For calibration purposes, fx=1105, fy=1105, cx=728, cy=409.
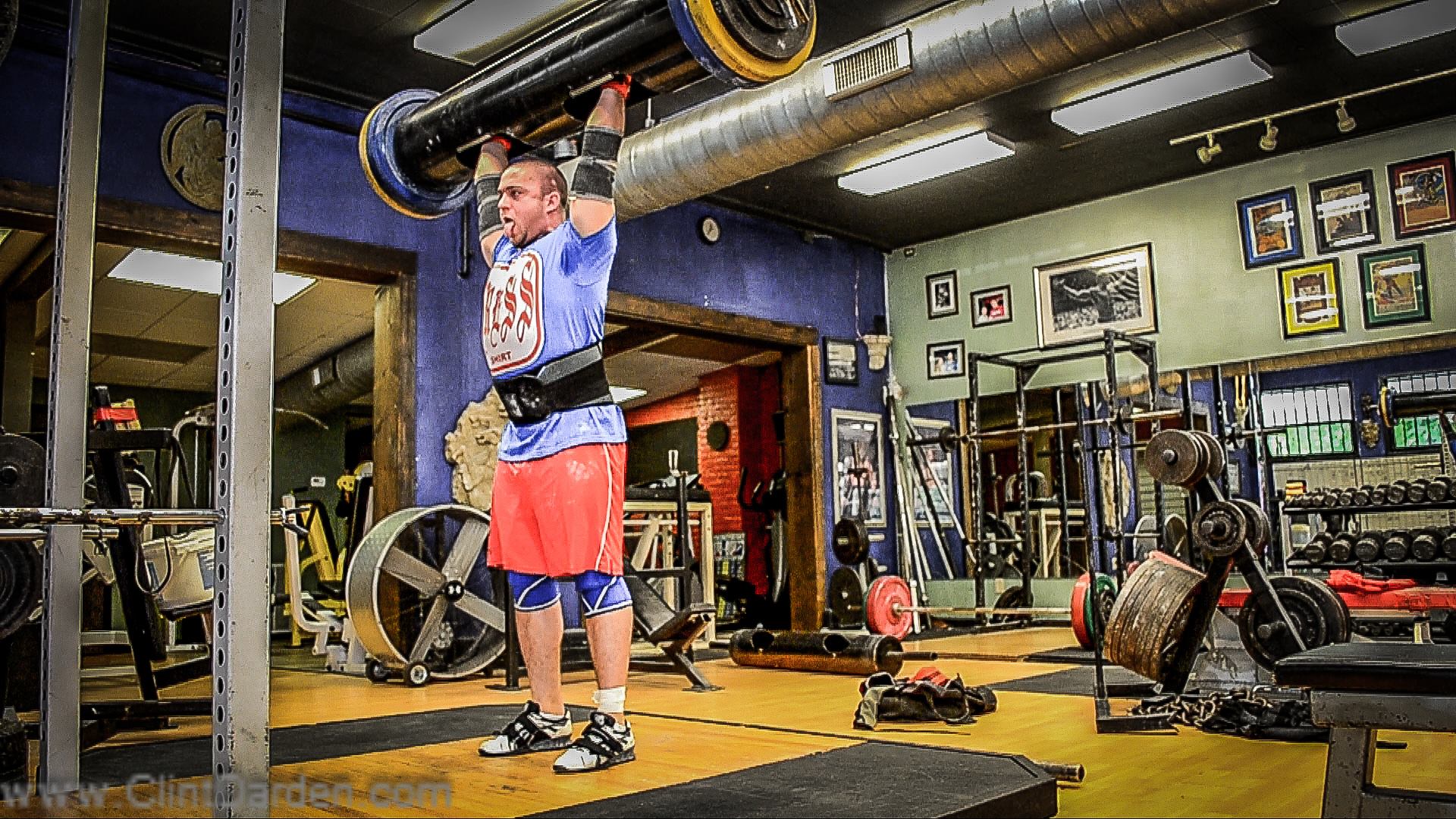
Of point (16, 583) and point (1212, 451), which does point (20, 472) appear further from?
point (1212, 451)

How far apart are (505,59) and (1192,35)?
4.25m

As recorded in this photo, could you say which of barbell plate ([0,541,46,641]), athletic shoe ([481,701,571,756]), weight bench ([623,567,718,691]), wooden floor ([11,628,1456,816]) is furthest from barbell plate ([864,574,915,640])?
barbell plate ([0,541,46,641])

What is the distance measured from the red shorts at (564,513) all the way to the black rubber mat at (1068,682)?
2.33 m

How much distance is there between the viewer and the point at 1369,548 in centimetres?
621

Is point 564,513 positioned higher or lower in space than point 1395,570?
higher

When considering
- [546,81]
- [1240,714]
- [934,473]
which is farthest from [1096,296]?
[546,81]

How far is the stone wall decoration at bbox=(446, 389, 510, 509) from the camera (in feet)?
20.6

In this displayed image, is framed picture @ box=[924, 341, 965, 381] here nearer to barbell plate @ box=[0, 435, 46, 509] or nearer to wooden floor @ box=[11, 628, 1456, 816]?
wooden floor @ box=[11, 628, 1456, 816]

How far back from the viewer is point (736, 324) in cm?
805

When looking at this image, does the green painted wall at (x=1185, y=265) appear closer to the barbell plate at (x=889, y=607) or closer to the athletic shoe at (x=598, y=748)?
the barbell plate at (x=889, y=607)

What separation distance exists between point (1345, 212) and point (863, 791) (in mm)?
6676

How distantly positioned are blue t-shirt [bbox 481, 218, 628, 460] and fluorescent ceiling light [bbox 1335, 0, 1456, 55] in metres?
A: 4.80

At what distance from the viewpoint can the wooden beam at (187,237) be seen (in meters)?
5.04

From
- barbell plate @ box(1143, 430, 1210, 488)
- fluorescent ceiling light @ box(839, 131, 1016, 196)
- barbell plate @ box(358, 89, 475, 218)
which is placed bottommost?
barbell plate @ box(1143, 430, 1210, 488)
